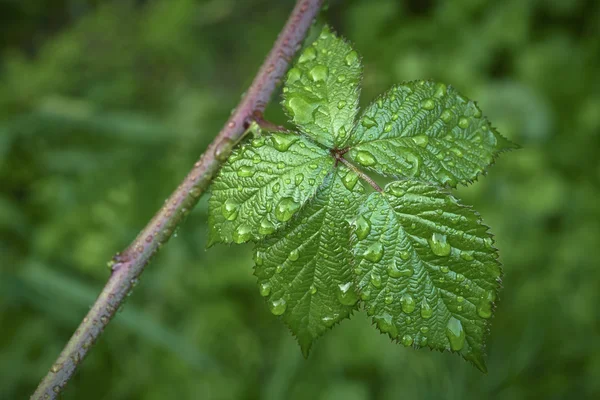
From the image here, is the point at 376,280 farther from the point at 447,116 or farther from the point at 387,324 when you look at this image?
the point at 447,116

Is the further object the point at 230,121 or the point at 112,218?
the point at 112,218

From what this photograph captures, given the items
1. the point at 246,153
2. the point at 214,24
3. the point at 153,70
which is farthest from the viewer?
the point at 214,24

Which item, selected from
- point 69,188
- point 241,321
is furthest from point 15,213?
point 241,321

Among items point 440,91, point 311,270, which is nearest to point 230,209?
point 311,270

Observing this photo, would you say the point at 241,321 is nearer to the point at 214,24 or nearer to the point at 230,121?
the point at 230,121

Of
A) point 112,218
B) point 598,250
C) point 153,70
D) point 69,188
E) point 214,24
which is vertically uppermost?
point 214,24

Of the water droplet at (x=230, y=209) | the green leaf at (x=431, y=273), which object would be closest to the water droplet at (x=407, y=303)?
the green leaf at (x=431, y=273)

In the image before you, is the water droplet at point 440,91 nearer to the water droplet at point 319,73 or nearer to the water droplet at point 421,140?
the water droplet at point 421,140

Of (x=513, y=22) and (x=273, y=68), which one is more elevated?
(x=513, y=22)
